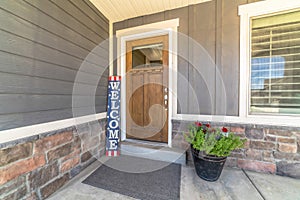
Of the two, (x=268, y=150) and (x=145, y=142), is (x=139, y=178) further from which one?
(x=268, y=150)

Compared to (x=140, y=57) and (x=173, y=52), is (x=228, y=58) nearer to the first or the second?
(x=173, y=52)

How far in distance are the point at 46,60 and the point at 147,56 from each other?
5.45ft

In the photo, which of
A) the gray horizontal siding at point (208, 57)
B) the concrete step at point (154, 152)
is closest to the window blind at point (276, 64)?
the gray horizontal siding at point (208, 57)

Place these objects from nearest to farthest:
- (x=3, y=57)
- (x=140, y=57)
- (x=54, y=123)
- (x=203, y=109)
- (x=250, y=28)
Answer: (x=3, y=57) → (x=54, y=123) → (x=250, y=28) → (x=203, y=109) → (x=140, y=57)

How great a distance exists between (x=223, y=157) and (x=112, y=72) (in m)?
2.32

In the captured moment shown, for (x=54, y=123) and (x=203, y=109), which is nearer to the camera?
(x=54, y=123)

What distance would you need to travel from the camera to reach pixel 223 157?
1753 millimetres

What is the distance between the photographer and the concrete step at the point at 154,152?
2.27 m

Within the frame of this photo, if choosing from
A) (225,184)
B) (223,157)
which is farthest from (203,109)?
(225,184)

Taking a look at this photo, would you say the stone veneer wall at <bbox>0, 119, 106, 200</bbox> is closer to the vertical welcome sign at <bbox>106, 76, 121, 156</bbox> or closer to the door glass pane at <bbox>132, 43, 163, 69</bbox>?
the vertical welcome sign at <bbox>106, 76, 121, 156</bbox>

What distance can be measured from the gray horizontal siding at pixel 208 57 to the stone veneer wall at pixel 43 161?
1.64 metres

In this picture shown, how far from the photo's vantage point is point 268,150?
1.97 meters

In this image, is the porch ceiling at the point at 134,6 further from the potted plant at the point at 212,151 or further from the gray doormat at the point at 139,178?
the gray doormat at the point at 139,178

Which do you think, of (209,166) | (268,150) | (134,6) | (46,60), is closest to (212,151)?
(209,166)
